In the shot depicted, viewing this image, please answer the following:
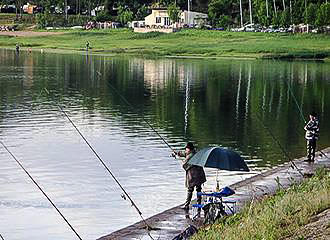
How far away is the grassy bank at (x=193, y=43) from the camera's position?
100 metres

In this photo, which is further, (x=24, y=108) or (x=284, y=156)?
(x=24, y=108)

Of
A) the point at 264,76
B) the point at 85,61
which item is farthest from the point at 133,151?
the point at 85,61

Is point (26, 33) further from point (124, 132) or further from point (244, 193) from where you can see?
point (244, 193)

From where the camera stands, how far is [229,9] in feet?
497

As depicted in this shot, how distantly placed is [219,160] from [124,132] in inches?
667

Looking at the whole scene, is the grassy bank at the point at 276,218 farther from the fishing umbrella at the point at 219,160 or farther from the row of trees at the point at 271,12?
the row of trees at the point at 271,12

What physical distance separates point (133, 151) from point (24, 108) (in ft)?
48.3

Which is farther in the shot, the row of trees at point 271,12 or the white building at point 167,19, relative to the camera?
the white building at point 167,19

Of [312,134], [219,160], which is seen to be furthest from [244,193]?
[312,134]

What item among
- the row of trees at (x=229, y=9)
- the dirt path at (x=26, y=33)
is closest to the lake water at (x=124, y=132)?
the row of trees at (x=229, y=9)

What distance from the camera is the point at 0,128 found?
34.9 metres

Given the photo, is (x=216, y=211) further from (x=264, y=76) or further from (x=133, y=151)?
(x=264, y=76)

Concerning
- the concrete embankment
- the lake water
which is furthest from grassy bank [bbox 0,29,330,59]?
the concrete embankment

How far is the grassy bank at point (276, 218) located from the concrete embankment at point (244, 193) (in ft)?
4.35
